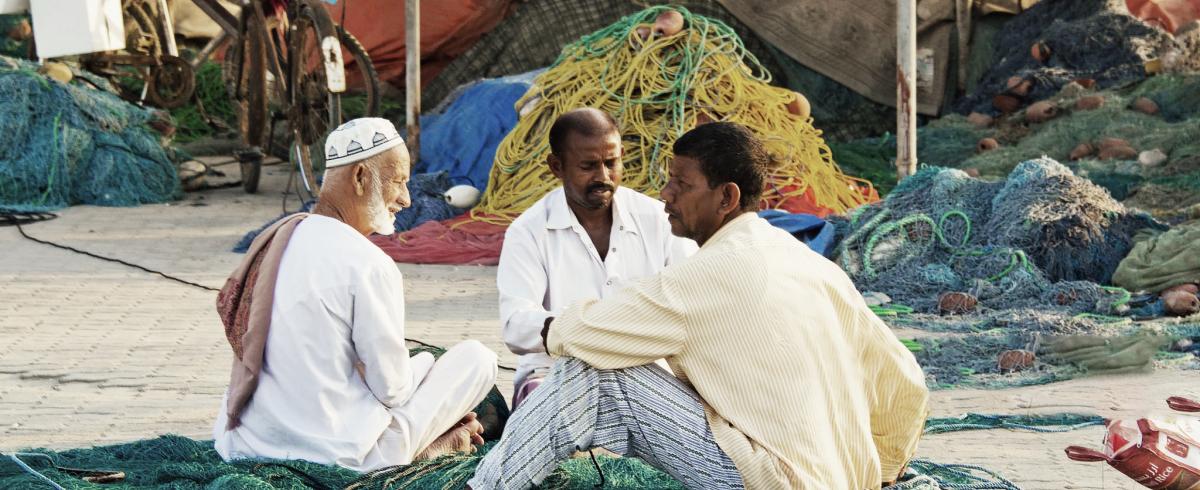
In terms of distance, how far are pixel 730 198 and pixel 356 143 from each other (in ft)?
3.39

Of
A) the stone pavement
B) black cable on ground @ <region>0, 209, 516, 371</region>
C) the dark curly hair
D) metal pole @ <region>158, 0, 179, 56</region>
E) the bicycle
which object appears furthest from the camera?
metal pole @ <region>158, 0, 179, 56</region>

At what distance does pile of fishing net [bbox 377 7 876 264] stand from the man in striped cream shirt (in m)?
4.90

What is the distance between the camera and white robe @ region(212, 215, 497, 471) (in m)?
3.40

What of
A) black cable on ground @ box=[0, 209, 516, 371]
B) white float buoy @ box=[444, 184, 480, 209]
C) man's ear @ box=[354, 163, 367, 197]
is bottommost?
black cable on ground @ box=[0, 209, 516, 371]

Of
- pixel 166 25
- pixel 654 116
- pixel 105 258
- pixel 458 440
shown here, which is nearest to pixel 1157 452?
pixel 458 440

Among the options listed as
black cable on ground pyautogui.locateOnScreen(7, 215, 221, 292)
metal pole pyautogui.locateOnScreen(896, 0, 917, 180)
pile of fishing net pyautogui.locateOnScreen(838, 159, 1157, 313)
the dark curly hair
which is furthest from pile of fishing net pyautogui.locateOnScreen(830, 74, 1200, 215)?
the dark curly hair

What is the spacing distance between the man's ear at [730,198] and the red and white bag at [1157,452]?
45.1 inches

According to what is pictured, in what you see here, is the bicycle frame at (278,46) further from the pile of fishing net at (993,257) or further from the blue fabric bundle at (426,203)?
the pile of fishing net at (993,257)

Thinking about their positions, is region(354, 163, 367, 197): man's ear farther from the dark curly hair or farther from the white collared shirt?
the dark curly hair

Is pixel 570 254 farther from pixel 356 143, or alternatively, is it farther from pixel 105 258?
pixel 105 258

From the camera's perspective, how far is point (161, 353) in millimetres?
5609

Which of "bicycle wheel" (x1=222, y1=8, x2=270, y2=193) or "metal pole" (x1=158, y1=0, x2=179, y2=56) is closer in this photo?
"bicycle wheel" (x1=222, y1=8, x2=270, y2=193)

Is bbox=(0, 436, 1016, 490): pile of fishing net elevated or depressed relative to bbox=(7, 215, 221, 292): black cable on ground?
elevated

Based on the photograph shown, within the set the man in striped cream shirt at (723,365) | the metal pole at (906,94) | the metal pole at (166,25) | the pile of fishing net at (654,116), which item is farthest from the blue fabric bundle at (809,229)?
the metal pole at (166,25)
